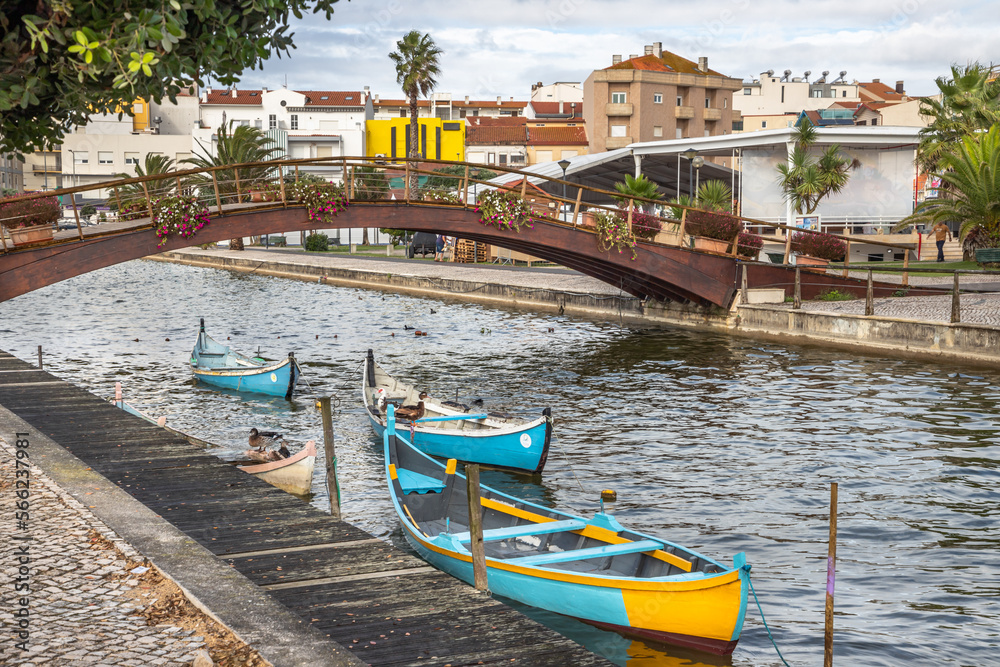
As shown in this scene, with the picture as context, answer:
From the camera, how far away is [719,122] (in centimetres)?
9594

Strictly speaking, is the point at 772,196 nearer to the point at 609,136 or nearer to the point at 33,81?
the point at 33,81

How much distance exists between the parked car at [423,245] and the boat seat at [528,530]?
5177cm

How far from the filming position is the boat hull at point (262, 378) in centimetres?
2136

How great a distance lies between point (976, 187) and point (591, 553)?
26949 mm

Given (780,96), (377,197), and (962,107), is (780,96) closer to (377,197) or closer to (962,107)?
(962,107)

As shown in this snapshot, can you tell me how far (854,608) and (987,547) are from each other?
9.18 ft

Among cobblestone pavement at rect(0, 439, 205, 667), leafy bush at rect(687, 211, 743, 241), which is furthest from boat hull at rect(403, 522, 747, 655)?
leafy bush at rect(687, 211, 743, 241)

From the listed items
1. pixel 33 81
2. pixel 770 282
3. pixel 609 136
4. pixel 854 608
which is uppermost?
pixel 609 136

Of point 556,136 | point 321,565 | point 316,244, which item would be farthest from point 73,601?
point 556,136

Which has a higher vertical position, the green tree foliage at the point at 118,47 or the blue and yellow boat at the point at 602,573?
the green tree foliage at the point at 118,47

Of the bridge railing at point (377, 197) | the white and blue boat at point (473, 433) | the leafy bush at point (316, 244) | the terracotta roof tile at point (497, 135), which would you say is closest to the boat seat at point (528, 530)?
the white and blue boat at point (473, 433)

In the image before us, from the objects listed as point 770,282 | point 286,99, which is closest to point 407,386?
point 770,282

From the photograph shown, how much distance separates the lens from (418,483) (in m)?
11.7

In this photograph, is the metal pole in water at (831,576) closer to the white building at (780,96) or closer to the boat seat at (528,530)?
the boat seat at (528,530)
